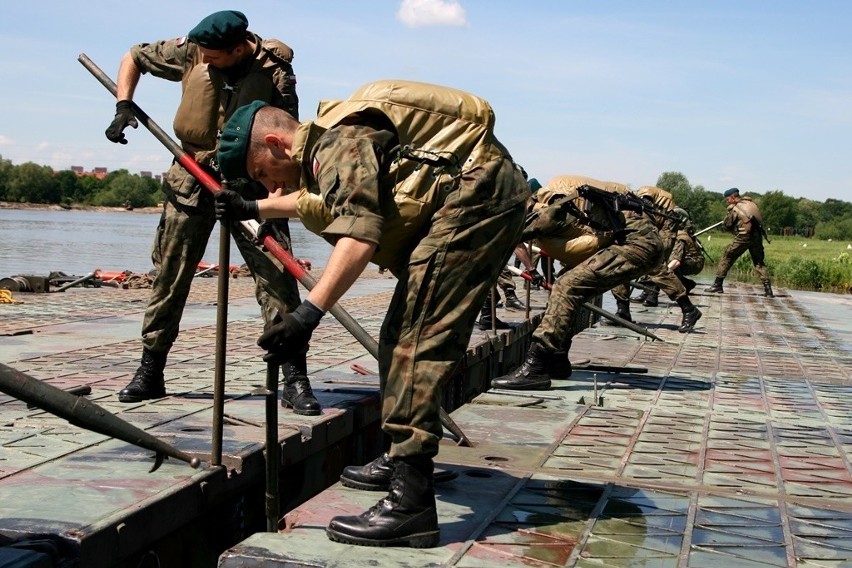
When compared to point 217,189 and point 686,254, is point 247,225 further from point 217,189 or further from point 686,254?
point 686,254

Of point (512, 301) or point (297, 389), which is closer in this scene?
point (297, 389)

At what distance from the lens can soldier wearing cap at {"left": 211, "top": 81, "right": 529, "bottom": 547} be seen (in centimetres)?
374

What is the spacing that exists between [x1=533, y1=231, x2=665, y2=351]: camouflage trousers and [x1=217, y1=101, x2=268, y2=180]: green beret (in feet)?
14.1

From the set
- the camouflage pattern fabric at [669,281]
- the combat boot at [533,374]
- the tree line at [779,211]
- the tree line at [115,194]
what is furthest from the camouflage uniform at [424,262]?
the tree line at [115,194]

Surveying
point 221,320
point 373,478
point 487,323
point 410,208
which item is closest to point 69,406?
point 221,320

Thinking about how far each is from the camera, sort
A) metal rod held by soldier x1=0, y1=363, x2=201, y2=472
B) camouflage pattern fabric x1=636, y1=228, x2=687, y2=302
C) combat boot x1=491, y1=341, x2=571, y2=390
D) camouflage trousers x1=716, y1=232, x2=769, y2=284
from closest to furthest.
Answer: metal rod held by soldier x1=0, y1=363, x2=201, y2=472 → combat boot x1=491, y1=341, x2=571, y2=390 → camouflage pattern fabric x1=636, y1=228, x2=687, y2=302 → camouflage trousers x1=716, y1=232, x2=769, y2=284

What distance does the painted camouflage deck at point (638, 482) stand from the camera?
3809mm

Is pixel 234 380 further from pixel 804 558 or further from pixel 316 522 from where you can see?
pixel 804 558

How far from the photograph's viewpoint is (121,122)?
556cm

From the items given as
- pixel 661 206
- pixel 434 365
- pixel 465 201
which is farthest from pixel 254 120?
pixel 661 206

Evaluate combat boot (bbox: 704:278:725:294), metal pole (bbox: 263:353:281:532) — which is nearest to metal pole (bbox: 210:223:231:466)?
metal pole (bbox: 263:353:281:532)

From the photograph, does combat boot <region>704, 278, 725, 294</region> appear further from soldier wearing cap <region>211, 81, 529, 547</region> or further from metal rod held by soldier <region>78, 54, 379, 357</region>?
soldier wearing cap <region>211, 81, 529, 547</region>

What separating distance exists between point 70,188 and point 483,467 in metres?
117

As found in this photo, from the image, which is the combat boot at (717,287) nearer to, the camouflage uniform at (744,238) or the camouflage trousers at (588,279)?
the camouflage uniform at (744,238)
